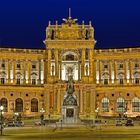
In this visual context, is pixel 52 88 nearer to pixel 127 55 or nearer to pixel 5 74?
pixel 5 74

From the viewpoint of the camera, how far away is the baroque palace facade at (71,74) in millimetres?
122375

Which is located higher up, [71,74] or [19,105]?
[71,74]

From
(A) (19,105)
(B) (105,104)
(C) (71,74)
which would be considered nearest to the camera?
(C) (71,74)

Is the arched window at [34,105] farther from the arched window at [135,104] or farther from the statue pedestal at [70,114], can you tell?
the statue pedestal at [70,114]

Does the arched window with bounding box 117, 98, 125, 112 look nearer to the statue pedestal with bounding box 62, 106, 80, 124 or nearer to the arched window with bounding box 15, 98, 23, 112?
the arched window with bounding box 15, 98, 23, 112

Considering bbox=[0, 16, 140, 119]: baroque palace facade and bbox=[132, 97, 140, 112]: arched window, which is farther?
bbox=[132, 97, 140, 112]: arched window

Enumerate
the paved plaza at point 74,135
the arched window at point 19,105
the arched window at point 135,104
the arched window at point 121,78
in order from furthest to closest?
the arched window at point 121,78 → the arched window at point 19,105 → the arched window at point 135,104 → the paved plaza at point 74,135

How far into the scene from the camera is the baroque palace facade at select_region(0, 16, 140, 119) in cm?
12238

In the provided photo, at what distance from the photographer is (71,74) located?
400 ft

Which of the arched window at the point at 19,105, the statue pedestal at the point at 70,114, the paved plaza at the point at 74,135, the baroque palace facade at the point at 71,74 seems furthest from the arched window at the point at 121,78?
the paved plaza at the point at 74,135

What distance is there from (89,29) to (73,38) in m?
4.75

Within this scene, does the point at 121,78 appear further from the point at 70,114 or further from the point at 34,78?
the point at 70,114

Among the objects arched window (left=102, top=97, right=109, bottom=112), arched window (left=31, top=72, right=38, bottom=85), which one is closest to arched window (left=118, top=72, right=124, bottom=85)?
arched window (left=102, top=97, right=109, bottom=112)

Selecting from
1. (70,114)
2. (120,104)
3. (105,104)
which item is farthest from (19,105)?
(70,114)
